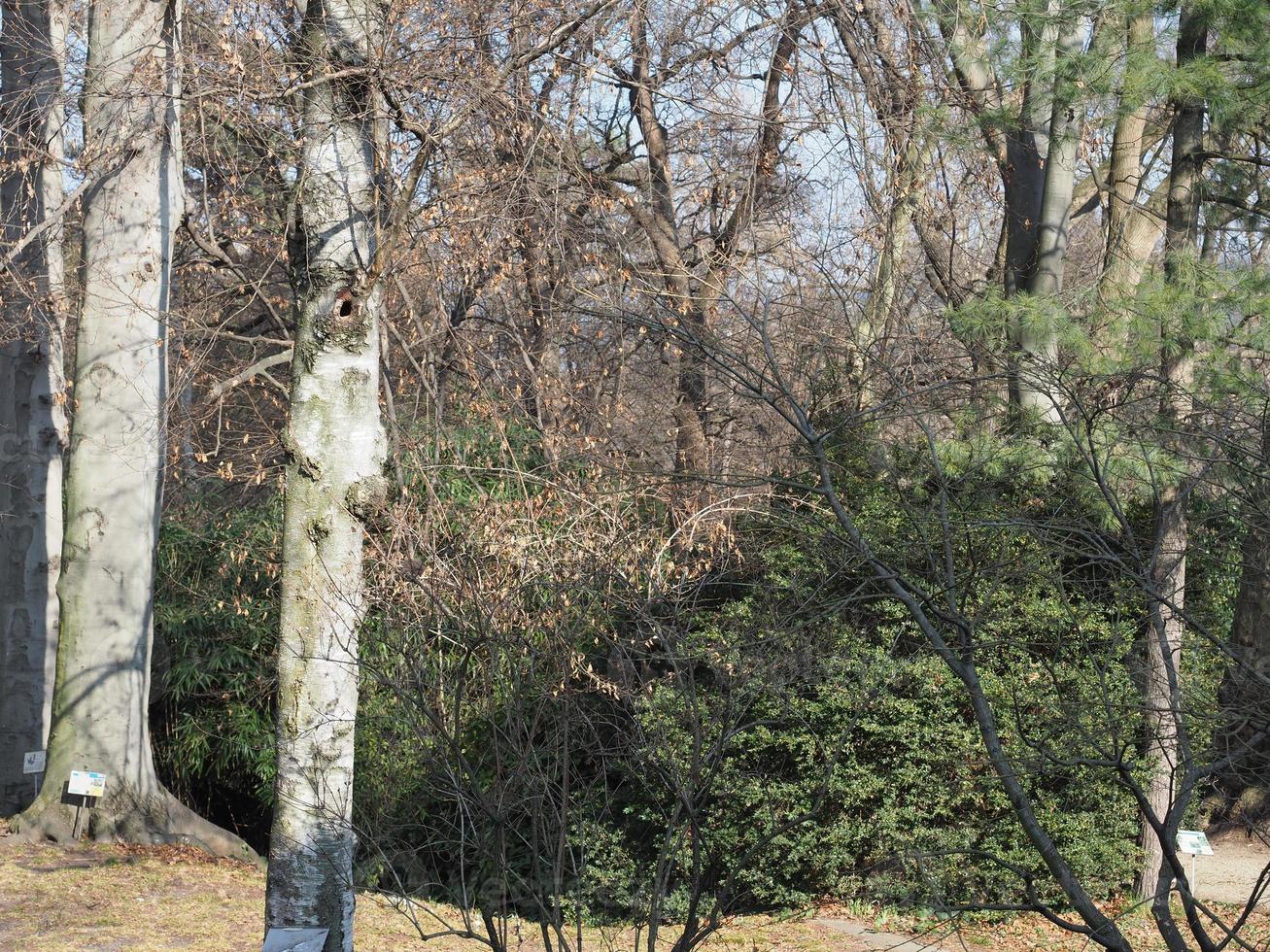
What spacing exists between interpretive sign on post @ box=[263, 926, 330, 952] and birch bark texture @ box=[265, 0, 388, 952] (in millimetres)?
657

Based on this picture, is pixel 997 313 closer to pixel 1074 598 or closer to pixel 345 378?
pixel 1074 598

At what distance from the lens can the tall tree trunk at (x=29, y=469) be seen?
8398mm

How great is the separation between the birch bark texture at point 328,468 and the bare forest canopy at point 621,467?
18 millimetres

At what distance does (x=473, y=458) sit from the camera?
9.10 metres

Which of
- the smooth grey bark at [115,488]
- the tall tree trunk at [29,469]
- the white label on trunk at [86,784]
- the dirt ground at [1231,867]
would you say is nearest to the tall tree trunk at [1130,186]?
the dirt ground at [1231,867]

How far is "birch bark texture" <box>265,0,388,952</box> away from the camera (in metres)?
4.33

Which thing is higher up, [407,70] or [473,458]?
[407,70]

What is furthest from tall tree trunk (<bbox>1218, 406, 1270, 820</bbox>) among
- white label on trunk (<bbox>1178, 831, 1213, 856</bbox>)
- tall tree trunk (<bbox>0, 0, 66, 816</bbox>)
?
tall tree trunk (<bbox>0, 0, 66, 816</bbox>)

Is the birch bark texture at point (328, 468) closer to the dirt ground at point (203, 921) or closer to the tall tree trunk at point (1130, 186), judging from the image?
the dirt ground at point (203, 921)

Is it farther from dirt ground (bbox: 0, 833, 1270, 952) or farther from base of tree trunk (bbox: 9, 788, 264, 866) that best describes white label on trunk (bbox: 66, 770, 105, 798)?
dirt ground (bbox: 0, 833, 1270, 952)

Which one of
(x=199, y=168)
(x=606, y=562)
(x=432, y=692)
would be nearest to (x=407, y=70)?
(x=606, y=562)

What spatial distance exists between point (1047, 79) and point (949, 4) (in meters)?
1.73

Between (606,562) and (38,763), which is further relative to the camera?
(38,763)

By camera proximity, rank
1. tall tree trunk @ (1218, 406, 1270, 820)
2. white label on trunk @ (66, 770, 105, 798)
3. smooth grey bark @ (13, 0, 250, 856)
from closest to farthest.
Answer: tall tree trunk @ (1218, 406, 1270, 820)
white label on trunk @ (66, 770, 105, 798)
smooth grey bark @ (13, 0, 250, 856)
